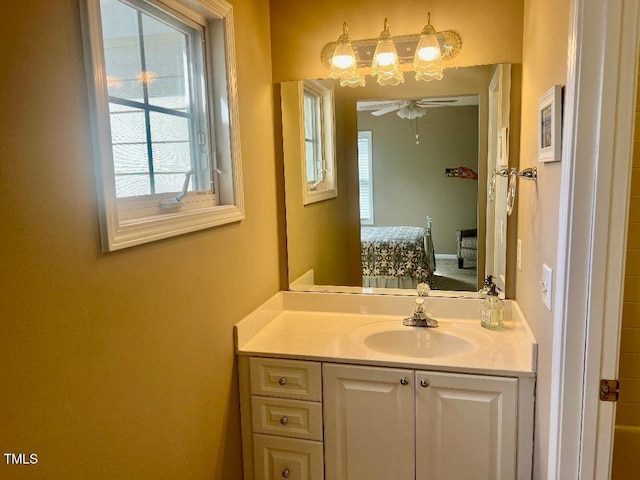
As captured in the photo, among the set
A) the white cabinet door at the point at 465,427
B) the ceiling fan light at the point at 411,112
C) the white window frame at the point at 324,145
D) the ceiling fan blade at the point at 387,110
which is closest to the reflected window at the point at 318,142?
the white window frame at the point at 324,145

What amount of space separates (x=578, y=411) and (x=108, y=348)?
3.77 ft

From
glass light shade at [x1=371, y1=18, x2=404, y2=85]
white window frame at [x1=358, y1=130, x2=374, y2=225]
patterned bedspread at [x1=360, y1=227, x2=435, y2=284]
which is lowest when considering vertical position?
patterned bedspread at [x1=360, y1=227, x2=435, y2=284]

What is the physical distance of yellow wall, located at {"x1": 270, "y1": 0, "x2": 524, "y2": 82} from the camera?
186 centimetres

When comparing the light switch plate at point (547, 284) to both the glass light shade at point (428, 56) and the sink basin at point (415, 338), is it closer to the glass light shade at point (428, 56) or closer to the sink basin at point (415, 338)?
the sink basin at point (415, 338)

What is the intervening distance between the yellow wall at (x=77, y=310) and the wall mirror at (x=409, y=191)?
726 millimetres

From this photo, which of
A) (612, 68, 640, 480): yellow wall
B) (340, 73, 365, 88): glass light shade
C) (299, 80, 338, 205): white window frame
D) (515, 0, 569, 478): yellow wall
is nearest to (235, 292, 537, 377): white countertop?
(515, 0, 569, 478): yellow wall

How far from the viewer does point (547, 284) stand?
1292mm

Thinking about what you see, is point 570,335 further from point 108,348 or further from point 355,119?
point 355,119

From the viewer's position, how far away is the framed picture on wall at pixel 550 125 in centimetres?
120

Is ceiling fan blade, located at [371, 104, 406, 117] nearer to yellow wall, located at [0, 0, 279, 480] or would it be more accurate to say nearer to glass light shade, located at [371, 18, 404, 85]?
glass light shade, located at [371, 18, 404, 85]

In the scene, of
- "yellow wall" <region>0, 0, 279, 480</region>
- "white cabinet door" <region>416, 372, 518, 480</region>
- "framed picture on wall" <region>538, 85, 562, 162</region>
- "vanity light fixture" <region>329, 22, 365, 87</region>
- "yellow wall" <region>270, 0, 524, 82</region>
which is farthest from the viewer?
"vanity light fixture" <region>329, 22, 365, 87</region>

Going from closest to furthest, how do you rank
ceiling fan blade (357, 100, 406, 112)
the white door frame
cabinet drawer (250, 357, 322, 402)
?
1. the white door frame
2. cabinet drawer (250, 357, 322, 402)
3. ceiling fan blade (357, 100, 406, 112)

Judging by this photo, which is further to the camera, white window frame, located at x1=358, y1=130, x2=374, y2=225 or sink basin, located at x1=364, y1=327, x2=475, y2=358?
white window frame, located at x1=358, y1=130, x2=374, y2=225

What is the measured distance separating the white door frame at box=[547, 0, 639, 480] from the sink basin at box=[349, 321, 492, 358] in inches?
27.7
